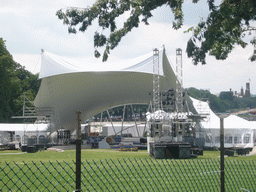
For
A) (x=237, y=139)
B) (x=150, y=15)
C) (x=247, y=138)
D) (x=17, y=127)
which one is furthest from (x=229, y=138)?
(x=150, y=15)

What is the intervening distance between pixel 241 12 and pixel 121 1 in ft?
11.2

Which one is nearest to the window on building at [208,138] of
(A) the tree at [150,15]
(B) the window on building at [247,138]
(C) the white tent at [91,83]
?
(B) the window on building at [247,138]

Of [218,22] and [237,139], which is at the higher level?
[218,22]

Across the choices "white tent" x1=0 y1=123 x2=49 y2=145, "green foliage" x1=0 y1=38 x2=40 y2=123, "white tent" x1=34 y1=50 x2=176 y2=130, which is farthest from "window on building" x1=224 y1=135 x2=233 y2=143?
"green foliage" x1=0 y1=38 x2=40 y2=123

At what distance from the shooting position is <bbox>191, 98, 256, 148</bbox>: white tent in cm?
2989

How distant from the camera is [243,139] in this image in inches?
1196

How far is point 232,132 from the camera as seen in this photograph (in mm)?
30656

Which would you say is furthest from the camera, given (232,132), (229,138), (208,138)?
(208,138)

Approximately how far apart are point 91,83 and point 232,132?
1352 cm

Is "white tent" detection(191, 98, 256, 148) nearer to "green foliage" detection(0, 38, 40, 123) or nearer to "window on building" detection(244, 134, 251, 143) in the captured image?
"window on building" detection(244, 134, 251, 143)

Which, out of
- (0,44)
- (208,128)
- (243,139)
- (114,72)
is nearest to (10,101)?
(0,44)

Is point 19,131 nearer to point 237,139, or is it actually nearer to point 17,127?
point 17,127

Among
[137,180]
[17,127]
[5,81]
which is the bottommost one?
[137,180]

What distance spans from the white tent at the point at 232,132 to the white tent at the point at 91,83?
214 inches
